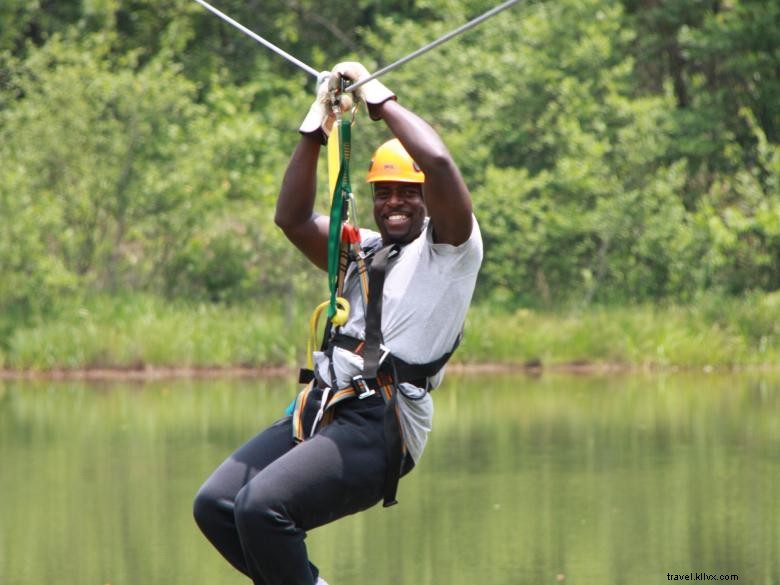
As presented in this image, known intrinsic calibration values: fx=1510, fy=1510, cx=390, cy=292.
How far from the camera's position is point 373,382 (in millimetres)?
4934

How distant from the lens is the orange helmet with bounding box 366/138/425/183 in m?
5.10

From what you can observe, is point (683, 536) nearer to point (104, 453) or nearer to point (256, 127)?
point (104, 453)

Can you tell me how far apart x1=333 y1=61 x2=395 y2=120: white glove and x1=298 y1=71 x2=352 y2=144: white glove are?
0.25ft

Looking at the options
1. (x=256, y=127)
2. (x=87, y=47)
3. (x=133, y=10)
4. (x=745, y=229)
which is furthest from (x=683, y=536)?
(x=133, y=10)

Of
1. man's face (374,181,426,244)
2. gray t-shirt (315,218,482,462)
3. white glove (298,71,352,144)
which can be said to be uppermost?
white glove (298,71,352,144)

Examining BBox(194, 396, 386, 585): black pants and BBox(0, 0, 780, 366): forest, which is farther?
BBox(0, 0, 780, 366): forest

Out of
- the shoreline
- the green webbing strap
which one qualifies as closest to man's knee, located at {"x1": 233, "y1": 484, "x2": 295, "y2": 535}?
the green webbing strap

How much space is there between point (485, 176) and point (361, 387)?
16.5 metres

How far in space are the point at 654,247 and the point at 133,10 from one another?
1198 centimetres

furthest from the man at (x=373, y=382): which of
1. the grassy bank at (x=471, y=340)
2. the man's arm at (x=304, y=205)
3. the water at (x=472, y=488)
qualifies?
the grassy bank at (x=471, y=340)

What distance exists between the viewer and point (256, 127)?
22.3 m

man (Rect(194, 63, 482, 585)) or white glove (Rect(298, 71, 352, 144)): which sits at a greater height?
white glove (Rect(298, 71, 352, 144))

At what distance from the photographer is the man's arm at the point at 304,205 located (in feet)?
17.4

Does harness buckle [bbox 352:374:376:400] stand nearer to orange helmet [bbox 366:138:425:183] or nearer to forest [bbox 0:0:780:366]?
orange helmet [bbox 366:138:425:183]
